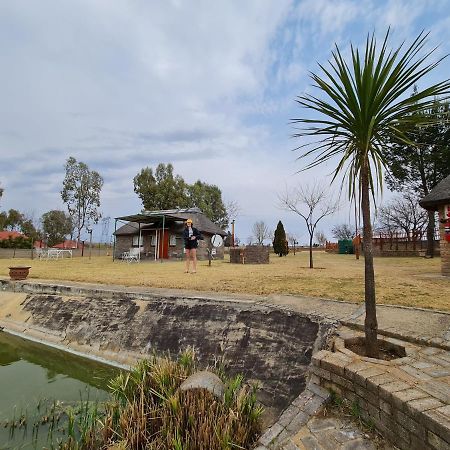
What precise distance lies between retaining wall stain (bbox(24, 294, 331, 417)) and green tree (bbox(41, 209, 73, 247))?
32962 mm

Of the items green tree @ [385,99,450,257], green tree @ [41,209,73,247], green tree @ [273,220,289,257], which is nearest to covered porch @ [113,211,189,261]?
green tree @ [273,220,289,257]

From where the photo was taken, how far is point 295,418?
2826 mm

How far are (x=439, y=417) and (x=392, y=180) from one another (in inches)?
1007

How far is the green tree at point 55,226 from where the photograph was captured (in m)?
37.2

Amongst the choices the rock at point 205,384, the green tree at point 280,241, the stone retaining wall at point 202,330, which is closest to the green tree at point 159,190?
the green tree at point 280,241

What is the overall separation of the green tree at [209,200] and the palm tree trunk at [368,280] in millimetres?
34830

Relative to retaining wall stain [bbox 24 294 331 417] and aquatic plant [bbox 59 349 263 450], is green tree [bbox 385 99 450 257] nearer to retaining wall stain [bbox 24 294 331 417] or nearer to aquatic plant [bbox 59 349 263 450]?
retaining wall stain [bbox 24 294 331 417]

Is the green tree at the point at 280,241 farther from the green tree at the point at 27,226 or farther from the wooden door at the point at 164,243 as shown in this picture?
the green tree at the point at 27,226

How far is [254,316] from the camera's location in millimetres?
5336

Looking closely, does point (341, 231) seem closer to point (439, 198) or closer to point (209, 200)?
point (209, 200)

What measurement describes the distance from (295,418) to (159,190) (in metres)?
31.9

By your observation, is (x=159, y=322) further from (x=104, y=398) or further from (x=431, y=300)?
(x=431, y=300)

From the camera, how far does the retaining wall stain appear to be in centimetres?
405

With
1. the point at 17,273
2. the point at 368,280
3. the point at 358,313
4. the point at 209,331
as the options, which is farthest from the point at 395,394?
the point at 17,273
